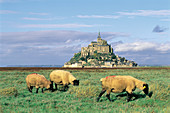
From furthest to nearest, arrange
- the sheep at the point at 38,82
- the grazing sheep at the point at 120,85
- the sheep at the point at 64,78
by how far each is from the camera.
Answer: the sheep at the point at 64,78 → the sheep at the point at 38,82 → the grazing sheep at the point at 120,85

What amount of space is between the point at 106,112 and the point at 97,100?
292cm

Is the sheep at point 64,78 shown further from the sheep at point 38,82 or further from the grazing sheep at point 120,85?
the grazing sheep at point 120,85

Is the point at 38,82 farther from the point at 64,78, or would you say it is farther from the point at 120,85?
the point at 120,85

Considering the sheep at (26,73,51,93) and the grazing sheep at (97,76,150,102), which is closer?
the grazing sheep at (97,76,150,102)

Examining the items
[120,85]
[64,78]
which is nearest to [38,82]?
[64,78]

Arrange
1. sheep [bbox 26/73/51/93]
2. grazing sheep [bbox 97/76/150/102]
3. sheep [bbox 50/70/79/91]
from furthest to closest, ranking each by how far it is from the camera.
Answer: sheep [bbox 50/70/79/91] → sheep [bbox 26/73/51/93] → grazing sheep [bbox 97/76/150/102]

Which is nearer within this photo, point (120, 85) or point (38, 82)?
point (120, 85)

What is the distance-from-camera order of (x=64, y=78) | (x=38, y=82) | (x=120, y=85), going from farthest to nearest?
(x=64, y=78) → (x=38, y=82) → (x=120, y=85)

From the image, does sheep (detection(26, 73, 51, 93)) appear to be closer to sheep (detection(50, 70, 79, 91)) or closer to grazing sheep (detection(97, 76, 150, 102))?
sheep (detection(50, 70, 79, 91))

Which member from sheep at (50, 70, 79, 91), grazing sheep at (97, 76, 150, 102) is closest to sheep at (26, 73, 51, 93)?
sheep at (50, 70, 79, 91)

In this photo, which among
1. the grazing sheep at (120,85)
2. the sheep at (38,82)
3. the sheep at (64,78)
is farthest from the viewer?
the sheep at (64,78)

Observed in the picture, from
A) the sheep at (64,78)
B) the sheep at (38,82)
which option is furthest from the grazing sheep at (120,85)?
the sheep at (38,82)

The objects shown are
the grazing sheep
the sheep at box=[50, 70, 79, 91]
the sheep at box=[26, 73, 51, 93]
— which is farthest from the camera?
the sheep at box=[50, 70, 79, 91]

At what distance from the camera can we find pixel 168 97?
14.3 meters
